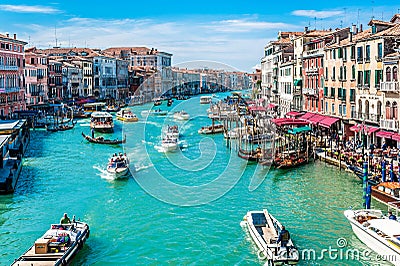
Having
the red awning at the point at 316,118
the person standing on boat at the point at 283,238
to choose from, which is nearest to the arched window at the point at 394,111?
the red awning at the point at 316,118

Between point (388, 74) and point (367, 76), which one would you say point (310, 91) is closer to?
point (367, 76)

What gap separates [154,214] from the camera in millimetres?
14758

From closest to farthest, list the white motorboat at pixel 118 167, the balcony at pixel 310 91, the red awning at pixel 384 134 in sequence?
the white motorboat at pixel 118 167 → the red awning at pixel 384 134 → the balcony at pixel 310 91

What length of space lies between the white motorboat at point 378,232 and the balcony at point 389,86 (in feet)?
27.8

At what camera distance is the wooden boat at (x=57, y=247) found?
10.5 metres

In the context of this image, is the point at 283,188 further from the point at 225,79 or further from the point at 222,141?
the point at 225,79

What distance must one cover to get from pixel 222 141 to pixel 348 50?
10.1 m

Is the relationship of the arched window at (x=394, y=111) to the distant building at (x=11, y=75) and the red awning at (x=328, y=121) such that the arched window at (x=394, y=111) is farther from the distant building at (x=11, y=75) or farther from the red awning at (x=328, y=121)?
the distant building at (x=11, y=75)

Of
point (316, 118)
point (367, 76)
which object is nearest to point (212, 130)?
point (316, 118)

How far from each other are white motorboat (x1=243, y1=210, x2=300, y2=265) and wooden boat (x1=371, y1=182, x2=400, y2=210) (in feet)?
14.0

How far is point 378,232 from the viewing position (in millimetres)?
11516

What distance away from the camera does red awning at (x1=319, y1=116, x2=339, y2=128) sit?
82.0ft

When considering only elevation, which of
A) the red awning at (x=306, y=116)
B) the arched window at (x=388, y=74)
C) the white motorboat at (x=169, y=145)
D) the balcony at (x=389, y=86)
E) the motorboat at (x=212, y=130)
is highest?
the arched window at (x=388, y=74)

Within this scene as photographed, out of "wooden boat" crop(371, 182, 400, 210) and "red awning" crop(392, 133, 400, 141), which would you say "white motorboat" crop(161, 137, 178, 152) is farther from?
"wooden boat" crop(371, 182, 400, 210)
